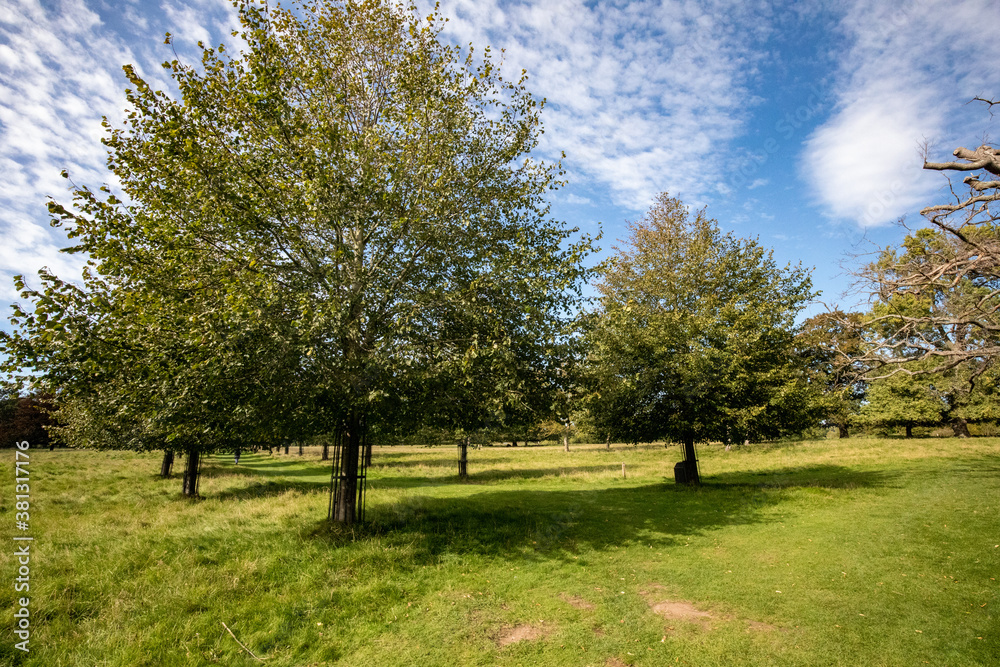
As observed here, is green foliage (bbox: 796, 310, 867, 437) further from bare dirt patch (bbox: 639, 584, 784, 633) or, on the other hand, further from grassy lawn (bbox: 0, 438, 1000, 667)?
bare dirt patch (bbox: 639, 584, 784, 633)

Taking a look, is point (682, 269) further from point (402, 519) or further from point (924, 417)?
point (924, 417)

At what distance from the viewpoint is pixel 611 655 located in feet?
21.7

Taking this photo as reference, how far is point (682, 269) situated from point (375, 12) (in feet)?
60.6

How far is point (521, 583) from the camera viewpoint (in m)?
9.50

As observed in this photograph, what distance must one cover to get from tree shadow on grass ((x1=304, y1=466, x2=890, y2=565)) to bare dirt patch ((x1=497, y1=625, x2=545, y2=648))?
3690 mm

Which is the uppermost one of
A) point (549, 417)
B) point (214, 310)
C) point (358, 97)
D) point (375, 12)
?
point (375, 12)

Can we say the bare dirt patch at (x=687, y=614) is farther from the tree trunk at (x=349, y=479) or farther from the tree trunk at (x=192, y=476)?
the tree trunk at (x=192, y=476)

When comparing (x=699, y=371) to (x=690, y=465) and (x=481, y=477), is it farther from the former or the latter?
(x=481, y=477)

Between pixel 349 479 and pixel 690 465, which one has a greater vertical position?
pixel 349 479

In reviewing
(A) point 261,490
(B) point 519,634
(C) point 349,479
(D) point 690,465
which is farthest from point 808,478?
(A) point 261,490

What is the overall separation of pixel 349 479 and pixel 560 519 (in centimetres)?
686

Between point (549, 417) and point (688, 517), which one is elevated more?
point (549, 417)

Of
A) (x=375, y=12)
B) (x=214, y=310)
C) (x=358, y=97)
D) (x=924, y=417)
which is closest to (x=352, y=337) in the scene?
(x=214, y=310)

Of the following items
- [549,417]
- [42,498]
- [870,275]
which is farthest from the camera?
[42,498]
